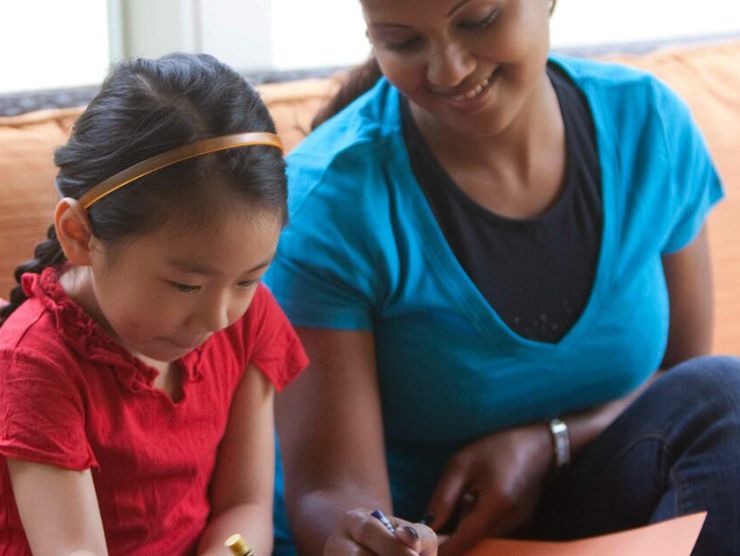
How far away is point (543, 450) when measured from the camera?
1.27 meters

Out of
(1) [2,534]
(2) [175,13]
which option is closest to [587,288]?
(1) [2,534]

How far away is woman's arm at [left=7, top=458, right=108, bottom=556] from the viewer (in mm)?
956

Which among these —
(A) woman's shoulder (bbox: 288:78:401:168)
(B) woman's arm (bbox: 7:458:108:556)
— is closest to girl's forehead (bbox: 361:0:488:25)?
(A) woman's shoulder (bbox: 288:78:401:168)

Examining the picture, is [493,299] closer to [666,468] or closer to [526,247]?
[526,247]

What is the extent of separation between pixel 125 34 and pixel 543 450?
0.84 m

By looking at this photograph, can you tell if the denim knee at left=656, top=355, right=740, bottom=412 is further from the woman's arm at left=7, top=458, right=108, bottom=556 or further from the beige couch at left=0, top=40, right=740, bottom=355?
the woman's arm at left=7, top=458, right=108, bottom=556

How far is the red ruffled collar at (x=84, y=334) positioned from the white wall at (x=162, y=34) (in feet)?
1.98

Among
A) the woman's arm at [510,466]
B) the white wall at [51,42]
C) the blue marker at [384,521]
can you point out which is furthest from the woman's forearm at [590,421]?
the white wall at [51,42]

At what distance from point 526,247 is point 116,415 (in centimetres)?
Answer: 45

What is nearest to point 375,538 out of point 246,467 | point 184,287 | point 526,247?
point 246,467

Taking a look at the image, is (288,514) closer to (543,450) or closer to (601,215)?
(543,450)

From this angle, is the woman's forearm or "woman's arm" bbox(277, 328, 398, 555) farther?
the woman's forearm

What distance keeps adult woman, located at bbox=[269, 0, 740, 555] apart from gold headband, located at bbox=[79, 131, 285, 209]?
24 cm

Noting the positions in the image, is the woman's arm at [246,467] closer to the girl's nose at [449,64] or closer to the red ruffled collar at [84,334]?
the red ruffled collar at [84,334]
